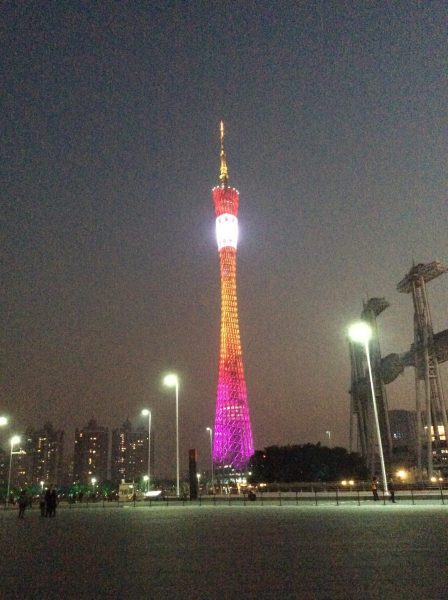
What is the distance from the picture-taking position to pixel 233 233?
232ft

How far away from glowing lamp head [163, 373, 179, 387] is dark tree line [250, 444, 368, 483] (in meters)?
28.0

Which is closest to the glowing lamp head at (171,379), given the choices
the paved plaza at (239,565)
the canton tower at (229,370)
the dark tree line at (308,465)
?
the canton tower at (229,370)

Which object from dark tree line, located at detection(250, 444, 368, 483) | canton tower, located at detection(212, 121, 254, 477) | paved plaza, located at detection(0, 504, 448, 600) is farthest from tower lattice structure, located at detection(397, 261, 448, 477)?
paved plaza, located at detection(0, 504, 448, 600)

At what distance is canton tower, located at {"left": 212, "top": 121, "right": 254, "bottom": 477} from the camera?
66.7m

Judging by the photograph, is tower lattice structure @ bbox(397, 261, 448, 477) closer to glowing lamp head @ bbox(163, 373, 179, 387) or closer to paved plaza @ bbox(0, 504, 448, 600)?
glowing lamp head @ bbox(163, 373, 179, 387)

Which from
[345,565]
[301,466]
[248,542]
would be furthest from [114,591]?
[301,466]

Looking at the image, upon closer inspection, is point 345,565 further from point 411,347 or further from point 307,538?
point 411,347

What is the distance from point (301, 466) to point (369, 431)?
19116 mm

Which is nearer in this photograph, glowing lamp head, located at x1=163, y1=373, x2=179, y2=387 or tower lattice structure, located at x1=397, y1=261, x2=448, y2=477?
glowing lamp head, located at x1=163, y1=373, x2=179, y2=387

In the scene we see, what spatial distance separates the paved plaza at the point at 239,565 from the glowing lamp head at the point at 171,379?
2840 centimetres

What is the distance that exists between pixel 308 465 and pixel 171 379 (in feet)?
98.2

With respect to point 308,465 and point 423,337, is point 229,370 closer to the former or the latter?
point 308,465

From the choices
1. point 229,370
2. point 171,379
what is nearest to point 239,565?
point 171,379

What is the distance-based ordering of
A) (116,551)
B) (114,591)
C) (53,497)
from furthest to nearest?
1. (53,497)
2. (116,551)
3. (114,591)
